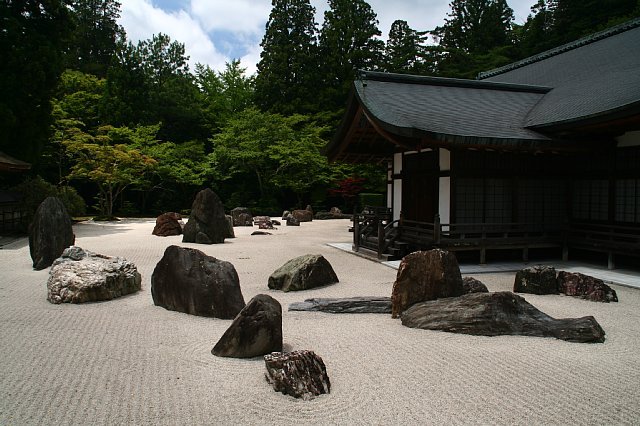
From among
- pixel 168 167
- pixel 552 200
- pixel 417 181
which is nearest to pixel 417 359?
pixel 417 181

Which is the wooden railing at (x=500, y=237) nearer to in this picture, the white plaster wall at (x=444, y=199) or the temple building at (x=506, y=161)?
the temple building at (x=506, y=161)

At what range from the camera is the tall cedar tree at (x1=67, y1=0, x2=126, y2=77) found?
34688mm

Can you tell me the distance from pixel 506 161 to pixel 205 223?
8.50 metres

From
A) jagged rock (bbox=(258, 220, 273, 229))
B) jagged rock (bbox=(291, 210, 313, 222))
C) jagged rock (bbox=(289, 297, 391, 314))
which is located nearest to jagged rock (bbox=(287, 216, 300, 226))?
jagged rock (bbox=(291, 210, 313, 222))

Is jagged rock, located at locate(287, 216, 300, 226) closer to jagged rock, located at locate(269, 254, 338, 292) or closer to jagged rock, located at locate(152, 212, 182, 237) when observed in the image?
jagged rock, located at locate(152, 212, 182, 237)

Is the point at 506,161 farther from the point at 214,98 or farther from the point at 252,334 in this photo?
the point at 214,98

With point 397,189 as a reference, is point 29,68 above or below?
above

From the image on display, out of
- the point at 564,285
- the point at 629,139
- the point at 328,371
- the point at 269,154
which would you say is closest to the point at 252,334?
the point at 328,371

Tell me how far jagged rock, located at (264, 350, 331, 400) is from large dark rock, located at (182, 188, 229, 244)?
9934 millimetres

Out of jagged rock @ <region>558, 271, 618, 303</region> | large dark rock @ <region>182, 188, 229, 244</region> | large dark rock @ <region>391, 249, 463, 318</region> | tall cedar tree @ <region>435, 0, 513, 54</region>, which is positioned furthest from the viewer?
tall cedar tree @ <region>435, 0, 513, 54</region>

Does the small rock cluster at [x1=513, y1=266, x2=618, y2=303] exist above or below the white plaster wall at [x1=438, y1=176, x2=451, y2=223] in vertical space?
below

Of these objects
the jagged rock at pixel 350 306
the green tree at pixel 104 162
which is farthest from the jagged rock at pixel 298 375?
the green tree at pixel 104 162

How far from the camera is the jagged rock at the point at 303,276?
25.1 ft

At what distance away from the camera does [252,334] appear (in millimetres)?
4301
